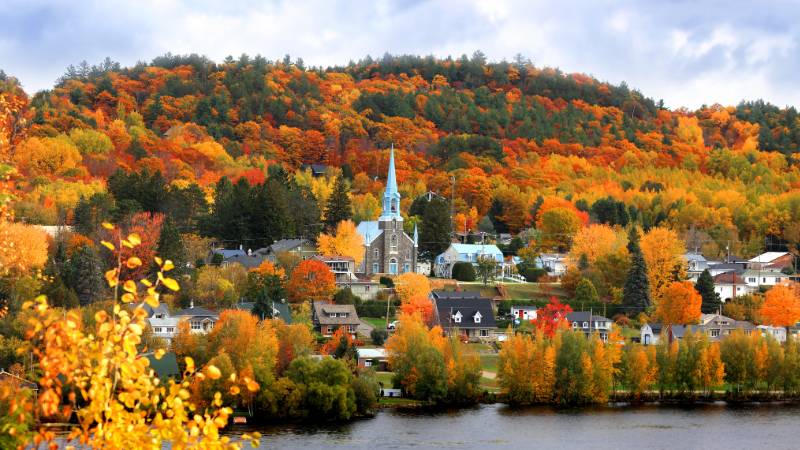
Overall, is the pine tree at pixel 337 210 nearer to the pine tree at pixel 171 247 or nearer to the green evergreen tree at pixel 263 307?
the pine tree at pixel 171 247

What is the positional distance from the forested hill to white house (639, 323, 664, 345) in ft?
93.1

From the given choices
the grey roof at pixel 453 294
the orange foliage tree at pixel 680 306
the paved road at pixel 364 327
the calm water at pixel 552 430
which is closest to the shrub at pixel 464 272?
the grey roof at pixel 453 294

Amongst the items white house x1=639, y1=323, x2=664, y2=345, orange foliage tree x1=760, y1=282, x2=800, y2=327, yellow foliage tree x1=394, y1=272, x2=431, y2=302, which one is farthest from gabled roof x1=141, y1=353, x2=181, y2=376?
orange foliage tree x1=760, y1=282, x2=800, y2=327

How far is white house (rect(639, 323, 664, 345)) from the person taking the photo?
191 ft

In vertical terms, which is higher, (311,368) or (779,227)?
(779,227)

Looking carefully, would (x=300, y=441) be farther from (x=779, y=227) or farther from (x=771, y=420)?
(x=779, y=227)

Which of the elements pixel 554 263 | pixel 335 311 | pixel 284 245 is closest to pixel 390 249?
pixel 284 245

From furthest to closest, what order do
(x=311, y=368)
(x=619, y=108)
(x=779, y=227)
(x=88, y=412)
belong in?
(x=619, y=108) < (x=779, y=227) < (x=311, y=368) < (x=88, y=412)

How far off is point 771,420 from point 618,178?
7802 cm

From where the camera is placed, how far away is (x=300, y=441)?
36094mm

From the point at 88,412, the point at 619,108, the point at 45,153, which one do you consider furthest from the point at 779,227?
the point at 88,412

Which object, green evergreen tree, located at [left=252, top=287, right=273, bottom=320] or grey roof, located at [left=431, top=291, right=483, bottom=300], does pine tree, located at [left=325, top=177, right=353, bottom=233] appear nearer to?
grey roof, located at [left=431, top=291, right=483, bottom=300]

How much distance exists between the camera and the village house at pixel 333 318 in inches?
2143

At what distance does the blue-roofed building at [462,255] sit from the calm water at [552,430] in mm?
29979
